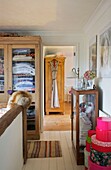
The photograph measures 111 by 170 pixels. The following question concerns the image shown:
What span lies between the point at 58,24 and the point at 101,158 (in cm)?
268

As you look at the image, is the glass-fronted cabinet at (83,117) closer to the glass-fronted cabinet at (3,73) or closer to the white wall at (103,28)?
the white wall at (103,28)

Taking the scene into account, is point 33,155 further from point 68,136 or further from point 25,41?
point 25,41

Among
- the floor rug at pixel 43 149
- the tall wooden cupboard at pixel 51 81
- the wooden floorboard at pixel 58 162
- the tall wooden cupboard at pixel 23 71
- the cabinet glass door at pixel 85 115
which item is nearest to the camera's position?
the wooden floorboard at pixel 58 162

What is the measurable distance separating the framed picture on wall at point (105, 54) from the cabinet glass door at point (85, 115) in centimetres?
42

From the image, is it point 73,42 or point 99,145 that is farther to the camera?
point 73,42

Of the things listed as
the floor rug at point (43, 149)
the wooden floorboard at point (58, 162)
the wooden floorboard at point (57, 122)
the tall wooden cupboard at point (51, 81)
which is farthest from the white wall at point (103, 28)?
the tall wooden cupboard at point (51, 81)

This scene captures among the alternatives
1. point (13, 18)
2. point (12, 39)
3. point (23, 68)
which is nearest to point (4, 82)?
point (23, 68)

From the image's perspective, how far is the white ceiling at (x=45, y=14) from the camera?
2.69 metres

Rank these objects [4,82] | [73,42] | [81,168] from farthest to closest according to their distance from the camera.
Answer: [73,42], [4,82], [81,168]

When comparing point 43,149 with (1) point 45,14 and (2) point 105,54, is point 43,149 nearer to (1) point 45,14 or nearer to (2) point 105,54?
(2) point 105,54

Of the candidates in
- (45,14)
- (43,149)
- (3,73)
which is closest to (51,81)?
(3,73)

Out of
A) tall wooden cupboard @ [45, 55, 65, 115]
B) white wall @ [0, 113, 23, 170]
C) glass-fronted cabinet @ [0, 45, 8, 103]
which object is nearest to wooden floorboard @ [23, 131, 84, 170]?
white wall @ [0, 113, 23, 170]

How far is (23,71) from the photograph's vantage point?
4.05m

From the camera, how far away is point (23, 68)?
13.3 feet
